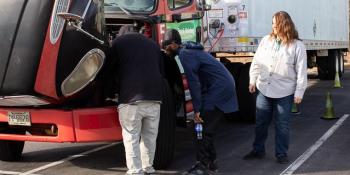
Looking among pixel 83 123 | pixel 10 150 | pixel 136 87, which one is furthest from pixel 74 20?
pixel 10 150

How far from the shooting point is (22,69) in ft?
17.7

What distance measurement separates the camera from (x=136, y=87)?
5.71 meters

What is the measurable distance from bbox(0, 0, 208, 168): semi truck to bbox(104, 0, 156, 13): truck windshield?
0.01 m

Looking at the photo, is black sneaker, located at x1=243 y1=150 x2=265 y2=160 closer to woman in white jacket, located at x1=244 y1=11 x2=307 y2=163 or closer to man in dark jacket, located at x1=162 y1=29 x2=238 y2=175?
woman in white jacket, located at x1=244 y1=11 x2=307 y2=163

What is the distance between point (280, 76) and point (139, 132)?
73.5 inches

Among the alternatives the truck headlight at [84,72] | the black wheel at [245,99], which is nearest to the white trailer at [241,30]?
the black wheel at [245,99]

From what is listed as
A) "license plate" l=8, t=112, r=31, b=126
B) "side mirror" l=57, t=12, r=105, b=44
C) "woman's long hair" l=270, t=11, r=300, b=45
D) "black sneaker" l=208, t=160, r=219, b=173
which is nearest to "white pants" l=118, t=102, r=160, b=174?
"black sneaker" l=208, t=160, r=219, b=173

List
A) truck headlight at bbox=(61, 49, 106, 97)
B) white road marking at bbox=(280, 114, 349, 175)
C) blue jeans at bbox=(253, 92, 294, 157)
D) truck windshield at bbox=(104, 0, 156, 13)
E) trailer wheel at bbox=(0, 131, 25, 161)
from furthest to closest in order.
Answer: trailer wheel at bbox=(0, 131, 25, 161) < truck windshield at bbox=(104, 0, 156, 13) < blue jeans at bbox=(253, 92, 294, 157) < white road marking at bbox=(280, 114, 349, 175) < truck headlight at bbox=(61, 49, 106, 97)

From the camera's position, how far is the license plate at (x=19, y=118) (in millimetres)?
6258

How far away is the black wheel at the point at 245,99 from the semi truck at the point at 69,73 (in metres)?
2.84

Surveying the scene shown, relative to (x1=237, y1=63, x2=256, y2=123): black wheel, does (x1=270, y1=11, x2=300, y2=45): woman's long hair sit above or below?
above

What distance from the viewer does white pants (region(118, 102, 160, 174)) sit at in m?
5.77

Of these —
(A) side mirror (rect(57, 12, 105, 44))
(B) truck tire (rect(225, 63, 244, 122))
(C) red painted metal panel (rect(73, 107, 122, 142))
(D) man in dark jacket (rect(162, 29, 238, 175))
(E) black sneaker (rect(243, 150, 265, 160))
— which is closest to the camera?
(A) side mirror (rect(57, 12, 105, 44))

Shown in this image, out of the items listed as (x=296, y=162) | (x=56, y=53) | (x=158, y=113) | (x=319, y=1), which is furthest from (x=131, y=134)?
(x=319, y=1)
